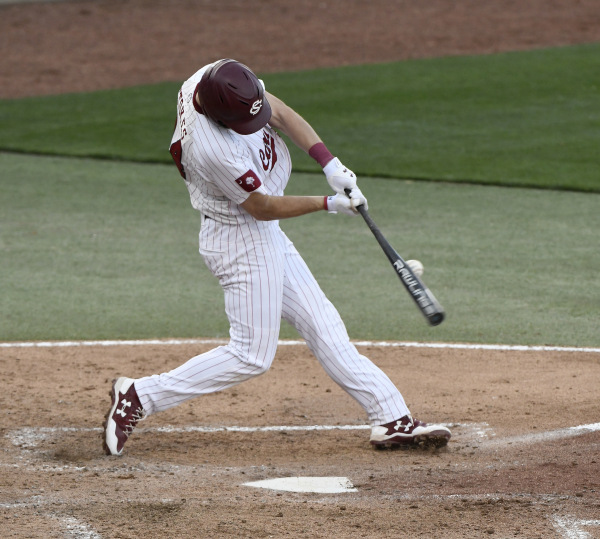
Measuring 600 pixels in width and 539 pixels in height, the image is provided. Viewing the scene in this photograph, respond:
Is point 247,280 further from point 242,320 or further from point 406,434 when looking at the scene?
point 406,434

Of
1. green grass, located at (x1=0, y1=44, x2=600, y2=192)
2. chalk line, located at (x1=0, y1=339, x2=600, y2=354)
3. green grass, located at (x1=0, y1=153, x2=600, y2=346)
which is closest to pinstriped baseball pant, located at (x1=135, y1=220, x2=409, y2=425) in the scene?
chalk line, located at (x1=0, y1=339, x2=600, y2=354)

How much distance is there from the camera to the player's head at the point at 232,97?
4203 mm

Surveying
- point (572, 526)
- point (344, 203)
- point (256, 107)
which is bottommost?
point (572, 526)

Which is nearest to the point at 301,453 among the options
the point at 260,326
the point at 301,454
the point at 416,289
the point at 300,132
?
the point at 301,454

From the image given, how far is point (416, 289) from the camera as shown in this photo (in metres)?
4.42

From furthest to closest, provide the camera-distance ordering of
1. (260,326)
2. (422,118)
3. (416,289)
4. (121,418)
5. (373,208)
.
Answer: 1. (422,118)
2. (373,208)
3. (121,418)
4. (260,326)
5. (416,289)

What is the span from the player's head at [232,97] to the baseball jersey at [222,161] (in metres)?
0.07

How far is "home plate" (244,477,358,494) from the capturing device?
4.17m

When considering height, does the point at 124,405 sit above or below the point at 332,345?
below

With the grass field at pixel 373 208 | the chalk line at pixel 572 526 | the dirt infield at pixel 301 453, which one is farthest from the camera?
the grass field at pixel 373 208

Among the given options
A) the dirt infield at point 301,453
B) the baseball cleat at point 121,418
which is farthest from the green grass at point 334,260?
the baseball cleat at point 121,418

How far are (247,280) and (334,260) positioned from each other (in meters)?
3.61

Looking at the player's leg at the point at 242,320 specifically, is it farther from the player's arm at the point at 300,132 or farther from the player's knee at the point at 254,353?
the player's arm at the point at 300,132

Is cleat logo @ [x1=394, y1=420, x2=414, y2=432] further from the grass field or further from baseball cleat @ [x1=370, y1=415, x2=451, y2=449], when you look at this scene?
the grass field
